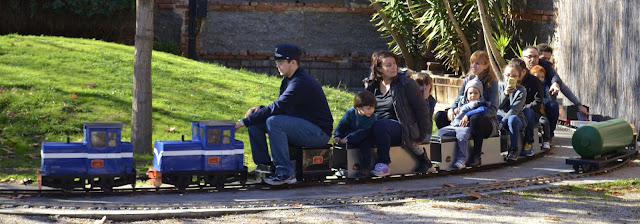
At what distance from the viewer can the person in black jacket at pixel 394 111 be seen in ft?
29.2

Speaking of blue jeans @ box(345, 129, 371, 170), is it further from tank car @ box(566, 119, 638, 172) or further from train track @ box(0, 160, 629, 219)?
tank car @ box(566, 119, 638, 172)

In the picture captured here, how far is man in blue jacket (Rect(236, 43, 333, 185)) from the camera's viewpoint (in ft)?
27.5

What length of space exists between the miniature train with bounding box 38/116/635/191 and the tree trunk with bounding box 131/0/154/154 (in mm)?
1878

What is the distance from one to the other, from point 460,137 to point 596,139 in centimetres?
150

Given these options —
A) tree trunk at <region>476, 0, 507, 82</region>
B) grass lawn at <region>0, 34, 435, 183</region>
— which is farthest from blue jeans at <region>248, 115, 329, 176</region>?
tree trunk at <region>476, 0, 507, 82</region>

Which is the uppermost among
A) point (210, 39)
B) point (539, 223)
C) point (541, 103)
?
point (210, 39)

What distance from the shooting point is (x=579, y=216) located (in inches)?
297

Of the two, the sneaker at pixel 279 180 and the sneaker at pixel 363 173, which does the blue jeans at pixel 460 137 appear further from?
the sneaker at pixel 279 180

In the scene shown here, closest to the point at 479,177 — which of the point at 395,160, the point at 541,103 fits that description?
the point at 395,160

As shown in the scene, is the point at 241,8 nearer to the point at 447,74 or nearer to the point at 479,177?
the point at 447,74

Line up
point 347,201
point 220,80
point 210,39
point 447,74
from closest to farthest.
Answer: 1. point 347,201
2. point 220,80
3. point 447,74
4. point 210,39

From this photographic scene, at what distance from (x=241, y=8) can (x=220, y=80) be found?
5640mm

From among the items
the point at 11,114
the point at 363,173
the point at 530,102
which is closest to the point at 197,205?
the point at 363,173

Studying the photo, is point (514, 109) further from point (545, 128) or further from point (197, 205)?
point (197, 205)
